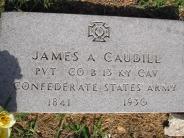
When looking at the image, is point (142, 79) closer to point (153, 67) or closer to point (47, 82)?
point (153, 67)

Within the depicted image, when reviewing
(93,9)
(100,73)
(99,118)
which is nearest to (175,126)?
(99,118)

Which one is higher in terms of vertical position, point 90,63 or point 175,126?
point 90,63

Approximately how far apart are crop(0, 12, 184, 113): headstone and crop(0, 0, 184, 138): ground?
0.36 metres

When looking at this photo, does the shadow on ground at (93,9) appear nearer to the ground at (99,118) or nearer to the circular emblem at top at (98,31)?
the ground at (99,118)

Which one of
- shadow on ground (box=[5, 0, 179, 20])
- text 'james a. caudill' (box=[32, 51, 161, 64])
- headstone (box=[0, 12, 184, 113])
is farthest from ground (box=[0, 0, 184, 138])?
text 'james a. caudill' (box=[32, 51, 161, 64])

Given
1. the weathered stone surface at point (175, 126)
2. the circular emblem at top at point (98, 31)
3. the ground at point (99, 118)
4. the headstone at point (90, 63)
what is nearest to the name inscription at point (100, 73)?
the headstone at point (90, 63)

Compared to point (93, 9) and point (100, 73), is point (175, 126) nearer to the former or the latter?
point (100, 73)

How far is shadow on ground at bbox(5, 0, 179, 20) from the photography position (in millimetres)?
3592

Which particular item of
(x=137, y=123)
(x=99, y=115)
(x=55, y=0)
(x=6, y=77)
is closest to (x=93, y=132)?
(x=99, y=115)

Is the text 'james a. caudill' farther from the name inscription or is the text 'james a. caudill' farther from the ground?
the ground

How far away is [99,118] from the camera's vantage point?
3.72m

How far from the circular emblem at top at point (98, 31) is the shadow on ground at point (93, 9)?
0.41 m

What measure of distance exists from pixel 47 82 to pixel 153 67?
91 centimetres

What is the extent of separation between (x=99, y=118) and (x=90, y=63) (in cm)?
64
